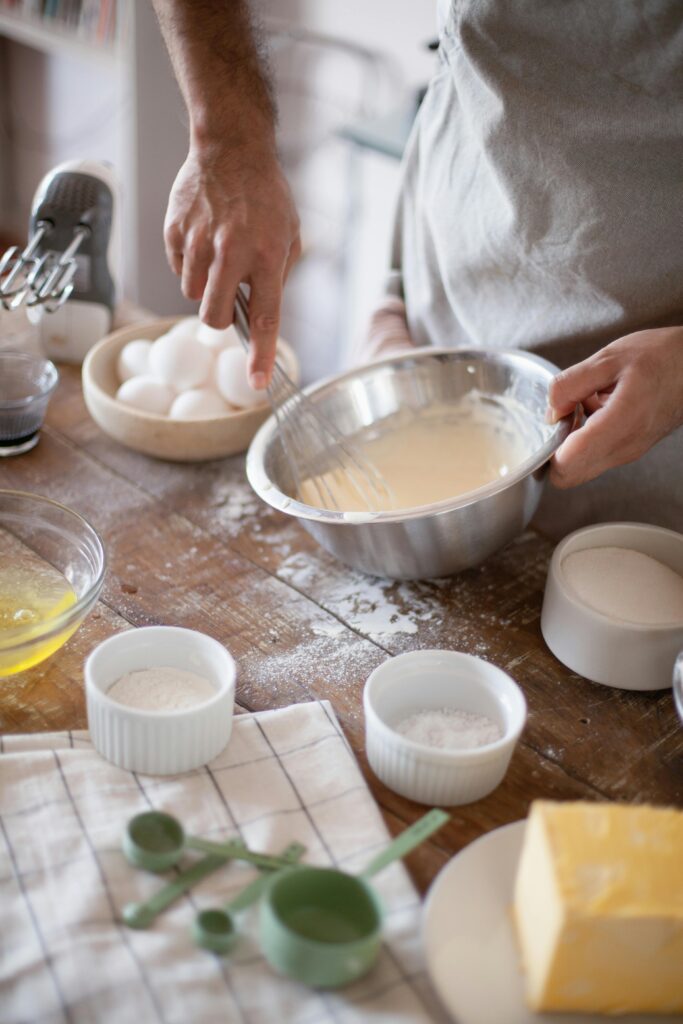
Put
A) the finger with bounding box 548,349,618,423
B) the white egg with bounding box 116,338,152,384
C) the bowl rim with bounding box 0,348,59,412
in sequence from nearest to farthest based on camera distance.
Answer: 1. the finger with bounding box 548,349,618,423
2. the bowl rim with bounding box 0,348,59,412
3. the white egg with bounding box 116,338,152,384

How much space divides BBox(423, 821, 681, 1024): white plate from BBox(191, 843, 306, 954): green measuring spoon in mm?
115

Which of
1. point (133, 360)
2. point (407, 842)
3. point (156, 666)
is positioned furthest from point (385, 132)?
point (407, 842)

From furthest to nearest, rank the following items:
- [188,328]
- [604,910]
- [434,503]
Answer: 1. [188,328]
2. [434,503]
3. [604,910]

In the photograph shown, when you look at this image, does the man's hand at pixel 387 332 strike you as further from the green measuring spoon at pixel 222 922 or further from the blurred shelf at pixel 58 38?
the blurred shelf at pixel 58 38

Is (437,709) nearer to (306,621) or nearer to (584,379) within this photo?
(306,621)

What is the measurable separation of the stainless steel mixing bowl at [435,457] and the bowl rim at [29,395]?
1.04ft

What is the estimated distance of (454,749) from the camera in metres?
0.76

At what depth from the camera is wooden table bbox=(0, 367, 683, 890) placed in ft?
2.65

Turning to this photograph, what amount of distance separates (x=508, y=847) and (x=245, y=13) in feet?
2.94

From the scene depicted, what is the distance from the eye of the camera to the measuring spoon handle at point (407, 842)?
67cm

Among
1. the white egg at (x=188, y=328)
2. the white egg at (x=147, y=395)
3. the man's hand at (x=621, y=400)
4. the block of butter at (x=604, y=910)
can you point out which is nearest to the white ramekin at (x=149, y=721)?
the block of butter at (x=604, y=910)

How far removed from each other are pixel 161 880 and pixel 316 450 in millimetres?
518

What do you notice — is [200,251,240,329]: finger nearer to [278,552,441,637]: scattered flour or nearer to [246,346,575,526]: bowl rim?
[246,346,575,526]: bowl rim

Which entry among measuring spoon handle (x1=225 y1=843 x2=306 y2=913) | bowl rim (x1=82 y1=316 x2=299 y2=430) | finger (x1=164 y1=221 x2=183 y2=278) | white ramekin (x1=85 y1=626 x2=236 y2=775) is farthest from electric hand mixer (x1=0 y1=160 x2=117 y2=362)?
measuring spoon handle (x1=225 y1=843 x2=306 y2=913)
